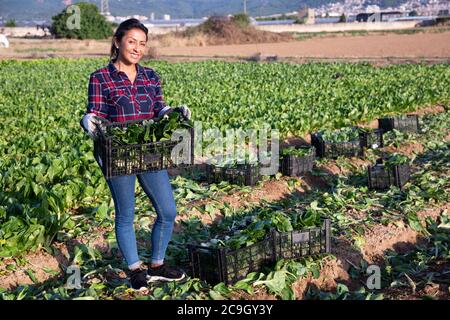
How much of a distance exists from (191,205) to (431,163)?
420 centimetres

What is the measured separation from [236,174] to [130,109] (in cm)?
404

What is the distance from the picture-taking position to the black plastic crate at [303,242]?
5.38 metres

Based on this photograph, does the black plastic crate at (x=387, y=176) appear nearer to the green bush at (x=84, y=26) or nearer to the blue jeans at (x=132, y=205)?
the blue jeans at (x=132, y=205)

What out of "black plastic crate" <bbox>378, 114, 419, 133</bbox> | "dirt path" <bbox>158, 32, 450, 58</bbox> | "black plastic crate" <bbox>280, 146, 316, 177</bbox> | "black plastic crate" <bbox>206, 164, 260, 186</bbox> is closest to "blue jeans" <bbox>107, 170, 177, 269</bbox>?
"black plastic crate" <bbox>206, 164, 260, 186</bbox>

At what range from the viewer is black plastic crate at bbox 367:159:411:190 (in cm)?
812

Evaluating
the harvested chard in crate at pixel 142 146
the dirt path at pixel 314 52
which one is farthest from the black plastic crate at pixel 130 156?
the dirt path at pixel 314 52

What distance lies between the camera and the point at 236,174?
8.61 meters

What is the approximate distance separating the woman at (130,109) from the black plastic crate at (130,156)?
3.7 inches

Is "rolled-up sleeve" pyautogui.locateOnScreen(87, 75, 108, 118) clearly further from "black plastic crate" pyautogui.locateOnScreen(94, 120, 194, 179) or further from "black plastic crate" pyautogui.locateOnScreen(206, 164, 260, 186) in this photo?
"black plastic crate" pyautogui.locateOnScreen(206, 164, 260, 186)

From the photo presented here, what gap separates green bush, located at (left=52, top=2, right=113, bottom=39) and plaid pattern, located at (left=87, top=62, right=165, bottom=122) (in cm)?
6674

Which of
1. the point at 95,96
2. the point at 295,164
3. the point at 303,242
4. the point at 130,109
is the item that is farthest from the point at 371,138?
the point at 95,96

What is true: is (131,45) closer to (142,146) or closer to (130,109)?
(130,109)
